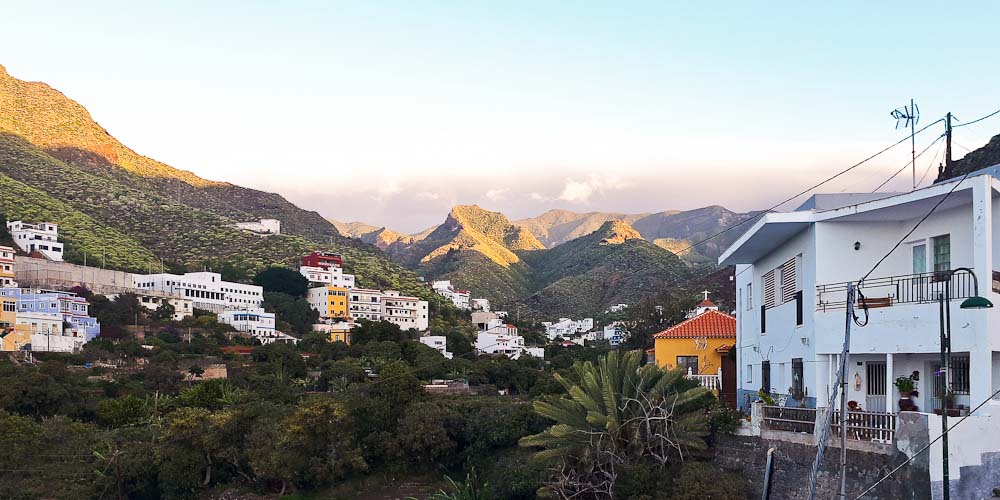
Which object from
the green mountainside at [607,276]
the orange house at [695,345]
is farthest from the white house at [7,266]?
the green mountainside at [607,276]

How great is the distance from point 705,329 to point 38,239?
222 ft

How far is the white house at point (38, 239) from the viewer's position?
7925cm

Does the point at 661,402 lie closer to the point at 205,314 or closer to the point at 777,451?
the point at 777,451

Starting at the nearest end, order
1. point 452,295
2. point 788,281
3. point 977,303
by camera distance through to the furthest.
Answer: point 977,303 → point 788,281 → point 452,295

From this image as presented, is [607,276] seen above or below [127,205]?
below

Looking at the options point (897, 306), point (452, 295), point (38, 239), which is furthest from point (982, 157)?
point (452, 295)

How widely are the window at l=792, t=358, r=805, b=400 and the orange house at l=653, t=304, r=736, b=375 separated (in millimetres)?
11942

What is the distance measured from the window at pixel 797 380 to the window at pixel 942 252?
3431 millimetres

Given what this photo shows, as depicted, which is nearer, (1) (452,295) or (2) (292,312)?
(2) (292,312)

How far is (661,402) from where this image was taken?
62.0 feet

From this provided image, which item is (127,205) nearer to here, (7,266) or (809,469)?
(7,266)

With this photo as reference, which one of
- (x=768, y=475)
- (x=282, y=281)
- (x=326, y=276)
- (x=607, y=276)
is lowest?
(x=768, y=475)

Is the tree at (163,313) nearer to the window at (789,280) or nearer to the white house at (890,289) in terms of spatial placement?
the window at (789,280)

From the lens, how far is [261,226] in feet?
396
